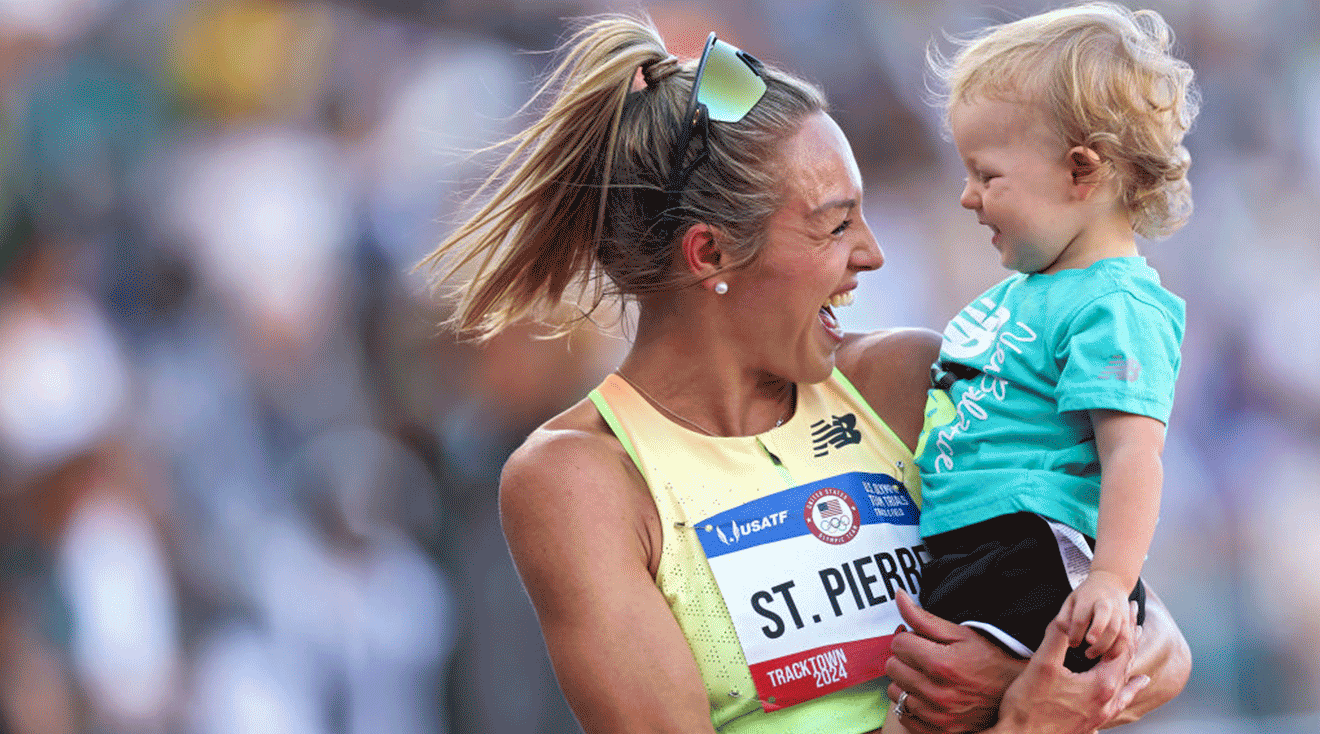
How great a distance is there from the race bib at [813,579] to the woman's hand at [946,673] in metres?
0.11

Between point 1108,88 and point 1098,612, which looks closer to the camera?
point 1098,612

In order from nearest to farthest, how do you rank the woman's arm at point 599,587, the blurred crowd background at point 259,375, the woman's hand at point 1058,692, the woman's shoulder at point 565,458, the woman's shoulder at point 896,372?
the woman's hand at point 1058,692 → the woman's arm at point 599,587 → the woman's shoulder at point 565,458 → the woman's shoulder at point 896,372 → the blurred crowd background at point 259,375

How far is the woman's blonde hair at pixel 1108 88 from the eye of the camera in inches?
79.3

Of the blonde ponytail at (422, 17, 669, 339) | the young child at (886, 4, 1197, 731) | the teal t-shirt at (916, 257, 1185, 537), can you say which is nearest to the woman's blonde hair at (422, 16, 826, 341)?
the blonde ponytail at (422, 17, 669, 339)

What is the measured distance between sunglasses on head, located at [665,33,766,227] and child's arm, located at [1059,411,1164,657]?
826 mm

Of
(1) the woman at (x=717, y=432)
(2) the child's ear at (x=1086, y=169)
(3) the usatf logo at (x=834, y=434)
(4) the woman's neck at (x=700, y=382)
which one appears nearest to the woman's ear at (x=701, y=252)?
(1) the woman at (x=717, y=432)

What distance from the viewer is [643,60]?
2277 mm

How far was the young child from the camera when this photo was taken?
186 centimetres

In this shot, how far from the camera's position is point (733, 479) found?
2.19 m

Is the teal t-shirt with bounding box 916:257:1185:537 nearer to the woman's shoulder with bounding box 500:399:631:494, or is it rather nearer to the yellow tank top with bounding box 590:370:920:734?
the yellow tank top with bounding box 590:370:920:734

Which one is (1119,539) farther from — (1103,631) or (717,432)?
Answer: (717,432)

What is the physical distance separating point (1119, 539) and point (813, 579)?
20.1 inches

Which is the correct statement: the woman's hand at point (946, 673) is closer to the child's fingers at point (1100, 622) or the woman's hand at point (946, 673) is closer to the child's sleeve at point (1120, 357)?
the child's fingers at point (1100, 622)

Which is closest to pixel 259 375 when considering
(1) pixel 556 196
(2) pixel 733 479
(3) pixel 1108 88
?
(1) pixel 556 196
